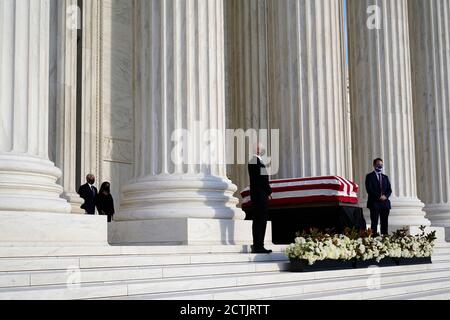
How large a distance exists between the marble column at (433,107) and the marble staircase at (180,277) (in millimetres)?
20989

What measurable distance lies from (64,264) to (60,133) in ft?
69.6

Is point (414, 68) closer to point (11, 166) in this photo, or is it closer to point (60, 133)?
point (60, 133)

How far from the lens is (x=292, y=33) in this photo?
1346 inches

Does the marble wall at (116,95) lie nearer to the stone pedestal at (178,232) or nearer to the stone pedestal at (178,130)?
the stone pedestal at (178,130)

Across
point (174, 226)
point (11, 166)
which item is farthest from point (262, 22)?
point (11, 166)

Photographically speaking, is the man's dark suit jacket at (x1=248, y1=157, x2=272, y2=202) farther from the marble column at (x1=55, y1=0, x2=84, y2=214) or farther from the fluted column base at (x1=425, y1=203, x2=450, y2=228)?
the fluted column base at (x1=425, y1=203, x2=450, y2=228)

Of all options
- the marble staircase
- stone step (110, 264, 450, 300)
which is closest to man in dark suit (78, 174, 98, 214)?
the marble staircase

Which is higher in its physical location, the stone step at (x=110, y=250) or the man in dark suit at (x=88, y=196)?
the man in dark suit at (x=88, y=196)

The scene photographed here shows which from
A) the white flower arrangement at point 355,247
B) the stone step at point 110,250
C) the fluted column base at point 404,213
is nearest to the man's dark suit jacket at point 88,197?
the stone step at point 110,250

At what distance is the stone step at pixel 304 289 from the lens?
57.4ft

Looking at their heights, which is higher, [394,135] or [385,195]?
[394,135]

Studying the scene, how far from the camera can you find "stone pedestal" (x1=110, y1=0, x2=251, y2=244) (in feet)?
83.1

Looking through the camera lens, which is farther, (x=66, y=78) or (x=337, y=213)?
(x=66, y=78)

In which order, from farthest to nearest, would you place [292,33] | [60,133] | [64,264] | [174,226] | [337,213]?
[60,133] → [292,33] → [337,213] → [174,226] → [64,264]
